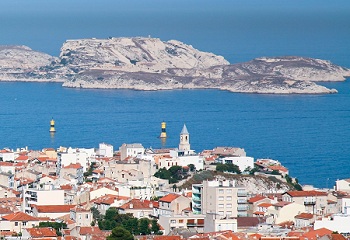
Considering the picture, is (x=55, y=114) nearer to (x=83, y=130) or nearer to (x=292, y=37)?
(x=83, y=130)

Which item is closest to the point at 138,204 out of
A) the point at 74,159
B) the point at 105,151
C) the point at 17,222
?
the point at 17,222

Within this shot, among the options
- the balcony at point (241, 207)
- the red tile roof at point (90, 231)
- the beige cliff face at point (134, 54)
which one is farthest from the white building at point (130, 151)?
the beige cliff face at point (134, 54)

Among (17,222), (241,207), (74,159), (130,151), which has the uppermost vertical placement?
(130,151)

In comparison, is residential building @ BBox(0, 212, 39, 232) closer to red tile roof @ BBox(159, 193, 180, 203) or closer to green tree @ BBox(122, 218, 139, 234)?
green tree @ BBox(122, 218, 139, 234)

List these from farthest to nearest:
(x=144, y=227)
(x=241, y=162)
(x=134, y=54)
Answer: (x=134, y=54) < (x=241, y=162) < (x=144, y=227)

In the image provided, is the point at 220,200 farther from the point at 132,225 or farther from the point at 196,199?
the point at 132,225

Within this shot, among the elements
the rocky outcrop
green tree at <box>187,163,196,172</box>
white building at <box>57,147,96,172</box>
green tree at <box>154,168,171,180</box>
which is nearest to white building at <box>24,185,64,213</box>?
green tree at <box>154,168,171,180</box>

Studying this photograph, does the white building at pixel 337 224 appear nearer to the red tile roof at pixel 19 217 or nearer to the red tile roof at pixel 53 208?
the red tile roof at pixel 19 217
